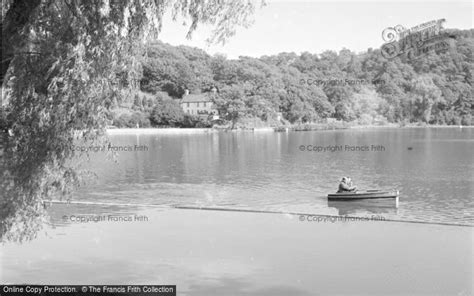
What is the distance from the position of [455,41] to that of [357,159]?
111080 millimetres

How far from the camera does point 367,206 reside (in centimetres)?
2039

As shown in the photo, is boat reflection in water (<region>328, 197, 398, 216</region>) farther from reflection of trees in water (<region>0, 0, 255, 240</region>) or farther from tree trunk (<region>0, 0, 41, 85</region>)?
tree trunk (<region>0, 0, 41, 85</region>)

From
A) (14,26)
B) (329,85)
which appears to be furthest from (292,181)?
(329,85)

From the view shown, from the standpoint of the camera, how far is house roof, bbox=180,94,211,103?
104 m

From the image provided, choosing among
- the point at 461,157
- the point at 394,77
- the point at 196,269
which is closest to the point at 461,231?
the point at 196,269

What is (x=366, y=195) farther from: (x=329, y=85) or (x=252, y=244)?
(x=329, y=85)

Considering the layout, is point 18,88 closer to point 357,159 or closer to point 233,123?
point 357,159

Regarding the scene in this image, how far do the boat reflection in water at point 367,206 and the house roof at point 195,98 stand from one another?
8382 cm

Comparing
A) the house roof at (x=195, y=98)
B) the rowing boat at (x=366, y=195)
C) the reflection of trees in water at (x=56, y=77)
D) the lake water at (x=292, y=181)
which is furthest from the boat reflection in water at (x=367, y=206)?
the house roof at (x=195, y=98)

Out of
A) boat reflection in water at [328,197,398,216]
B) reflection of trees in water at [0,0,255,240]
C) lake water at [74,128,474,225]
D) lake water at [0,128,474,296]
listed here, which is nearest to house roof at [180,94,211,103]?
lake water at [74,128,474,225]

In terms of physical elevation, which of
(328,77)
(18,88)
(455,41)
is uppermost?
(455,41)

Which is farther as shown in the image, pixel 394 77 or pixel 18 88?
pixel 394 77

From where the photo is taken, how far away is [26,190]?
21.7 ft

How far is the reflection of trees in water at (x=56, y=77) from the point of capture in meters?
6.17
